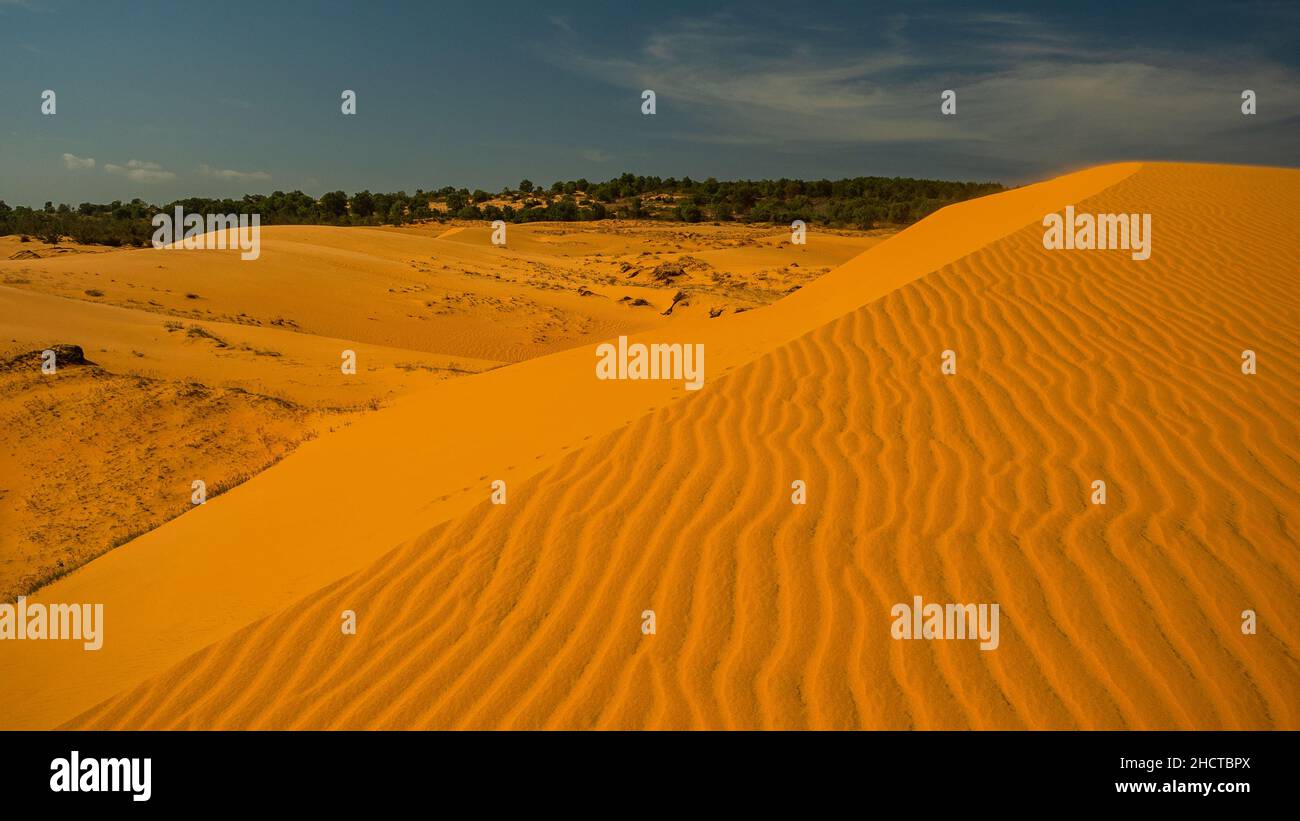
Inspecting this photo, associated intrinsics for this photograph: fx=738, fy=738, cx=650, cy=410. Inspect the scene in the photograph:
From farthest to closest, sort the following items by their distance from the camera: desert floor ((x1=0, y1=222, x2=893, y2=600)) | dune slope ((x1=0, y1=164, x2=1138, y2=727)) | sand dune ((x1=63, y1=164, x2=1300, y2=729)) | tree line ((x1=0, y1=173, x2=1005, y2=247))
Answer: tree line ((x1=0, y1=173, x2=1005, y2=247)) < desert floor ((x1=0, y1=222, x2=893, y2=600)) < dune slope ((x1=0, y1=164, x2=1138, y2=727)) < sand dune ((x1=63, y1=164, x2=1300, y2=729))

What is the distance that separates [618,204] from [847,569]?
200ft

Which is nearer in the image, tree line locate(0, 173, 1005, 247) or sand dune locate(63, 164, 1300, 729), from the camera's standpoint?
sand dune locate(63, 164, 1300, 729)

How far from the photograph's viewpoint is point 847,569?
137 inches

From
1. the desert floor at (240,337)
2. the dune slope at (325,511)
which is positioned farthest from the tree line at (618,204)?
the dune slope at (325,511)

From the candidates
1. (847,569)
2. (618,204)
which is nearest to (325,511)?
(847,569)

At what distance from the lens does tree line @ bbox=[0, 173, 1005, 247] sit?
1891 inches

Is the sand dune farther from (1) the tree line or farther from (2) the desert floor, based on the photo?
(1) the tree line

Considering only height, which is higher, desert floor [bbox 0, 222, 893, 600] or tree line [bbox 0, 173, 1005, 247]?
tree line [bbox 0, 173, 1005, 247]

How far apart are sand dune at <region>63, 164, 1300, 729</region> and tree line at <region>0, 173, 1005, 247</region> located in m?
42.0

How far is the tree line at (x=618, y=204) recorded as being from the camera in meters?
48.0

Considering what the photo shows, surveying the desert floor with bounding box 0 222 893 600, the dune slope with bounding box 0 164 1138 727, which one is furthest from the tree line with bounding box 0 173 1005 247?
the dune slope with bounding box 0 164 1138 727

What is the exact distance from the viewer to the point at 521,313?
18875mm

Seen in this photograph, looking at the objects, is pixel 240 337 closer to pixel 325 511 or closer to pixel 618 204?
pixel 325 511

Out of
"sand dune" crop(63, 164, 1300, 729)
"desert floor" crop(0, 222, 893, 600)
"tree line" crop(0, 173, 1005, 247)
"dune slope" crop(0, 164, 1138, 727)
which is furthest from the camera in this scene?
"tree line" crop(0, 173, 1005, 247)
